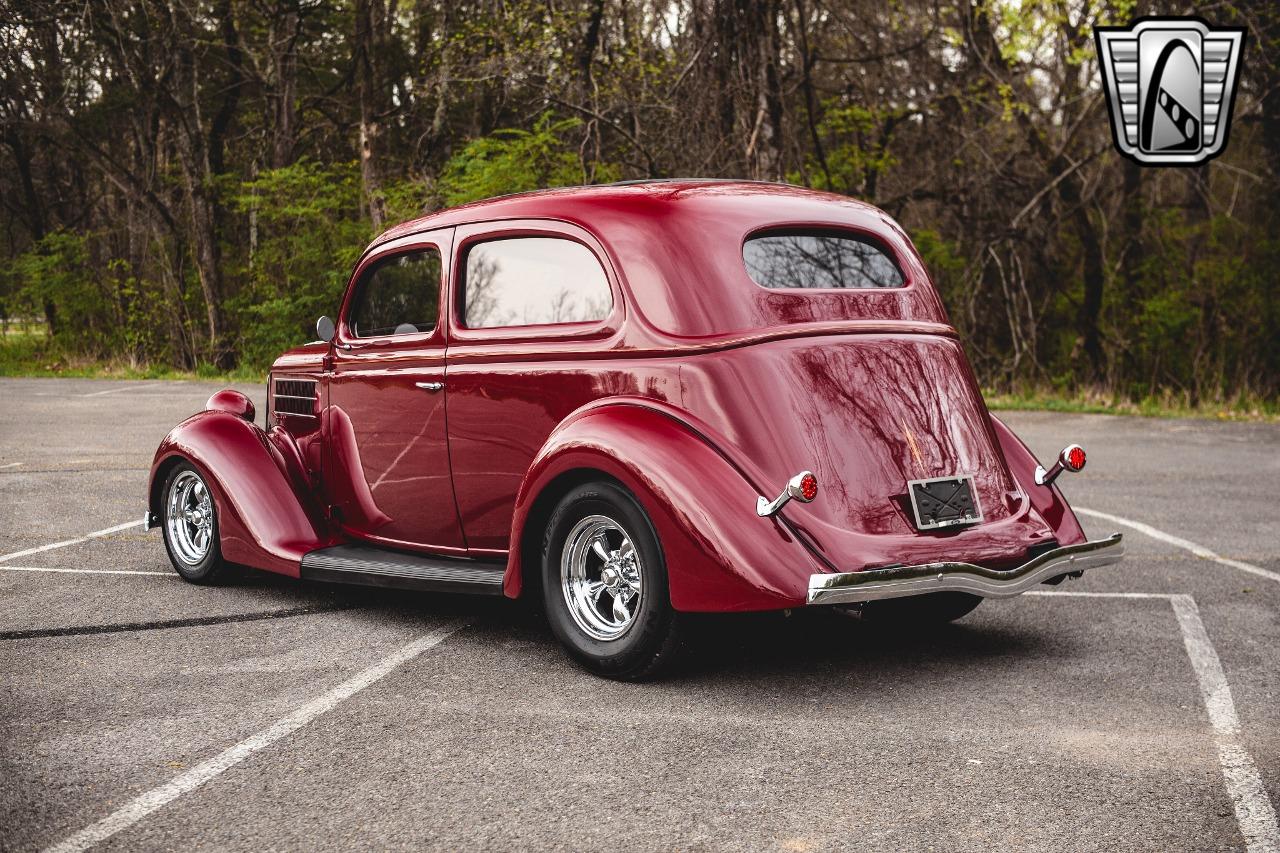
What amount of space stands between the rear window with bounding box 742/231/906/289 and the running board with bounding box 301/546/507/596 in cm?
169

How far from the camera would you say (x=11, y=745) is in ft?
13.4

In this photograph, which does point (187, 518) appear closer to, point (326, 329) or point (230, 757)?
point (326, 329)

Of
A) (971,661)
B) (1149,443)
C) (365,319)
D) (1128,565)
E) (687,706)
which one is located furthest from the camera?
(1149,443)

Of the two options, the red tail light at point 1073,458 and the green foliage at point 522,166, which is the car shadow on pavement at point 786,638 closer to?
the red tail light at point 1073,458

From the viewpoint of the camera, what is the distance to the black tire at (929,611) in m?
5.31

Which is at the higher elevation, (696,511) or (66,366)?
(696,511)

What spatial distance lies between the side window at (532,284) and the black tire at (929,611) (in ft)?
5.80

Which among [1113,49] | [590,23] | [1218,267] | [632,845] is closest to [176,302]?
[590,23]

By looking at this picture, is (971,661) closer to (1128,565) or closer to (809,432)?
(809,432)

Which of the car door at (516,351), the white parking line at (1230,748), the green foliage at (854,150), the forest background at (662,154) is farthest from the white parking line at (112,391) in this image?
the white parking line at (1230,748)

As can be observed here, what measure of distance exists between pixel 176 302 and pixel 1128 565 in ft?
68.1

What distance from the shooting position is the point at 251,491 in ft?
20.9

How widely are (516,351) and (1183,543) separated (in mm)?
4771

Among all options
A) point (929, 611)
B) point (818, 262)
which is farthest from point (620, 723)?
point (818, 262)
